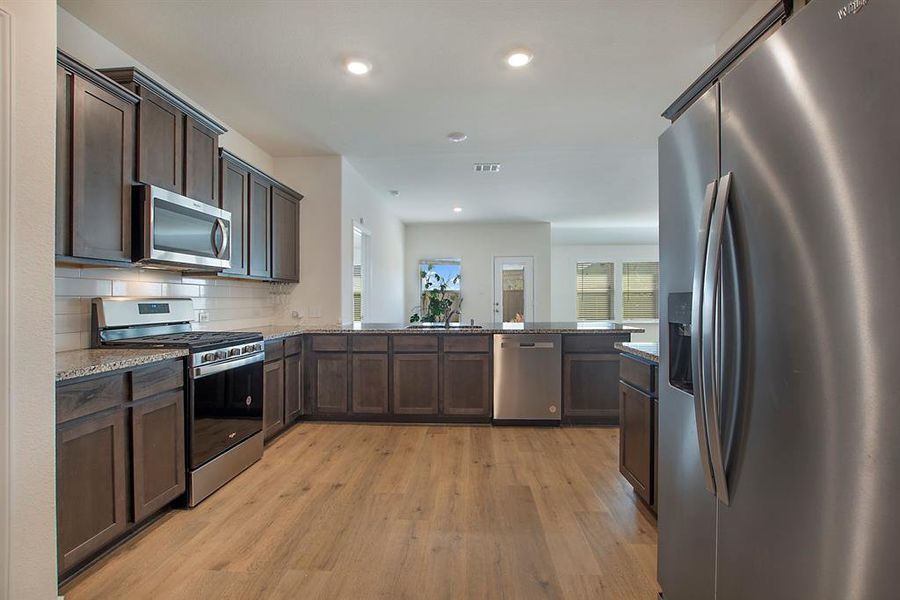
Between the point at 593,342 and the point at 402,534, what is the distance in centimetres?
242

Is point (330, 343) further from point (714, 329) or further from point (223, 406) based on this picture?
point (714, 329)

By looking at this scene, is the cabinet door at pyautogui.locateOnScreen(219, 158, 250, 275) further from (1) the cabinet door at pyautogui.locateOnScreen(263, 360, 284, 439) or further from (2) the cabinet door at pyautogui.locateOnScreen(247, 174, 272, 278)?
(1) the cabinet door at pyautogui.locateOnScreen(263, 360, 284, 439)

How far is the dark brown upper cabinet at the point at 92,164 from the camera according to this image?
197 centimetres

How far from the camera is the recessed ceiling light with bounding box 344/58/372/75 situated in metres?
2.80

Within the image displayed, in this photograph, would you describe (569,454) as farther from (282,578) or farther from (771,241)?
(771,241)

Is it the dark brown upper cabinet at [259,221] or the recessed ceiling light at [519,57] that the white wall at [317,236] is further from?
the recessed ceiling light at [519,57]

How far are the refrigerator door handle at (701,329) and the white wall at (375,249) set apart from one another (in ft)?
13.0

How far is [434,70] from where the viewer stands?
293 cm

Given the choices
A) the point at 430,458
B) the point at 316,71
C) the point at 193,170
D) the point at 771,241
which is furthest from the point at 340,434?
the point at 771,241

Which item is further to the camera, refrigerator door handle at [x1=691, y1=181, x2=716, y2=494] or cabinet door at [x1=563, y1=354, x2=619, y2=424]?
cabinet door at [x1=563, y1=354, x2=619, y2=424]

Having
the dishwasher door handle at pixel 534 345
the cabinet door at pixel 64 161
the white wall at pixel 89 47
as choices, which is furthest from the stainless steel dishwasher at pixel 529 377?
the white wall at pixel 89 47

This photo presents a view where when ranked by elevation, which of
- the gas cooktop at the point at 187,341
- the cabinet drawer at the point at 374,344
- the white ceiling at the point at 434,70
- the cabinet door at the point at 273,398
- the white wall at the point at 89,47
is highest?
the white ceiling at the point at 434,70

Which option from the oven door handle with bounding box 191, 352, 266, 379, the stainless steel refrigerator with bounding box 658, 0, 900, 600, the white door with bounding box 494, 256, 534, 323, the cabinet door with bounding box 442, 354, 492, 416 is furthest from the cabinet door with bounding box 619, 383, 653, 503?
the white door with bounding box 494, 256, 534, 323

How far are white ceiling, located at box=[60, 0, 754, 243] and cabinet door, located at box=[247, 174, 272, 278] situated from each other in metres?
0.56
